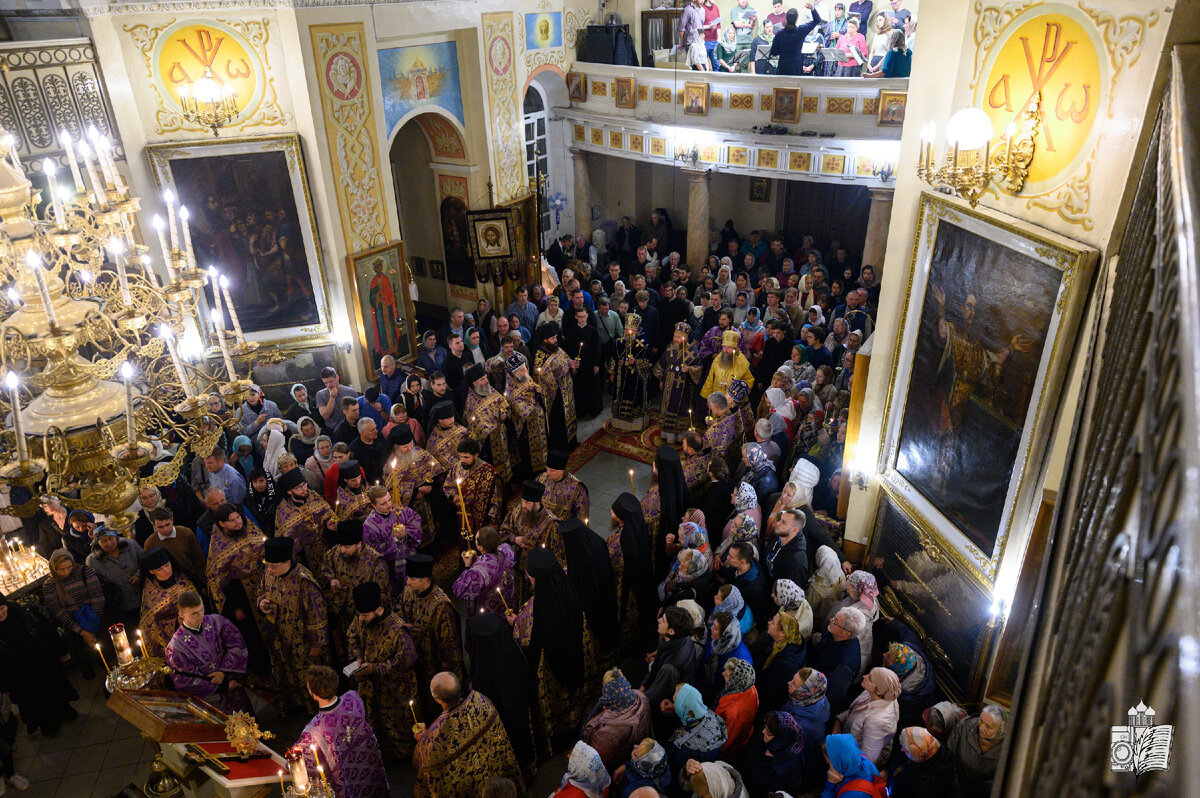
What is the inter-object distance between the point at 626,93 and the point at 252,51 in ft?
22.5

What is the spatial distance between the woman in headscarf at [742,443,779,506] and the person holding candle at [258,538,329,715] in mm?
3753

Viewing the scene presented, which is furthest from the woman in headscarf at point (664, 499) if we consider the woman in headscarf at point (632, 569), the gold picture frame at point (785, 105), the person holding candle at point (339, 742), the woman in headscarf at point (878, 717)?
the gold picture frame at point (785, 105)

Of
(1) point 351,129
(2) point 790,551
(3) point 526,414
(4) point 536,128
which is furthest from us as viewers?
(4) point 536,128

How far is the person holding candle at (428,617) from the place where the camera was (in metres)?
5.75

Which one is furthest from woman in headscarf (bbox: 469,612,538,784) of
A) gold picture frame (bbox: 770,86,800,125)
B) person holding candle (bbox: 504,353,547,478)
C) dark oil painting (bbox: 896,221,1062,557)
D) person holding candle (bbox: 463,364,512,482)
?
gold picture frame (bbox: 770,86,800,125)

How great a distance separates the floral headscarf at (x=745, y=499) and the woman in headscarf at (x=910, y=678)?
5.51 feet

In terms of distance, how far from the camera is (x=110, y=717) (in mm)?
6691

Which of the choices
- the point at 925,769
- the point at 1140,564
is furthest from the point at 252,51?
the point at 1140,564

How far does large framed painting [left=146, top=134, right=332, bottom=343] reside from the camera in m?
9.42

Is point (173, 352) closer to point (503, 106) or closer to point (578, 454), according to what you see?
point (578, 454)

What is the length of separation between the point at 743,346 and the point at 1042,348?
5.16 m

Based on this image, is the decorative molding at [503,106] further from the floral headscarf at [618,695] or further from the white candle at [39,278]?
the white candle at [39,278]

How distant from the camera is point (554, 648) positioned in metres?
5.78

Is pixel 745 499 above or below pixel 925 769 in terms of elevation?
above
